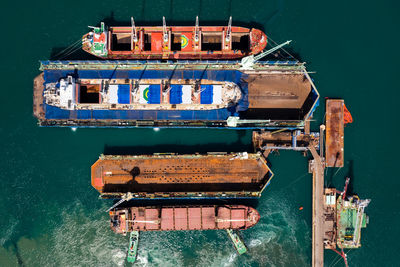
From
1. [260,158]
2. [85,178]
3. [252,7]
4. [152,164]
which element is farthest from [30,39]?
[260,158]

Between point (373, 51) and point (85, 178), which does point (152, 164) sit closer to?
point (85, 178)

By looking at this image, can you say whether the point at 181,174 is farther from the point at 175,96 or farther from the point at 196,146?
the point at 175,96

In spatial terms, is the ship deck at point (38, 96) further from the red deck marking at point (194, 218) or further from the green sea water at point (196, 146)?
the red deck marking at point (194, 218)

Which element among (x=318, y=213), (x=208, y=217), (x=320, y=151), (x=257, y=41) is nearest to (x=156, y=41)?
(x=257, y=41)

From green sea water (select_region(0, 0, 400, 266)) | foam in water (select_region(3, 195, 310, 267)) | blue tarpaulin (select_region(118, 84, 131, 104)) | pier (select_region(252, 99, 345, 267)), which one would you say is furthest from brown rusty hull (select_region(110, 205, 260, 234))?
blue tarpaulin (select_region(118, 84, 131, 104))

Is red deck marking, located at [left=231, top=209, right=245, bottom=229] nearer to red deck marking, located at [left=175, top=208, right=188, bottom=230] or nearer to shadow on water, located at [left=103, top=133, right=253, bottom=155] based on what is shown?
red deck marking, located at [left=175, top=208, right=188, bottom=230]

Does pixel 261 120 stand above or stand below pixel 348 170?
above

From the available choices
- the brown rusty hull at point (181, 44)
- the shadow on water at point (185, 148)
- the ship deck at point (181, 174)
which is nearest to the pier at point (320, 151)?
the shadow on water at point (185, 148)
